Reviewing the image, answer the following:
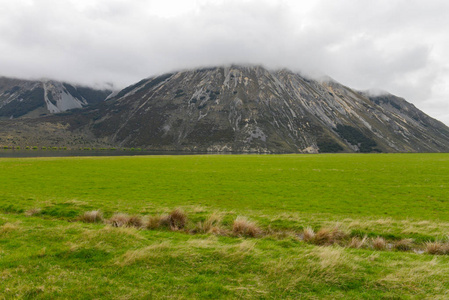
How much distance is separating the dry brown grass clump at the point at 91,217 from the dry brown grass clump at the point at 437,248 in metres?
22.7

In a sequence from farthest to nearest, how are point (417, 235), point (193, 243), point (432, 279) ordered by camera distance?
point (417, 235) → point (193, 243) → point (432, 279)

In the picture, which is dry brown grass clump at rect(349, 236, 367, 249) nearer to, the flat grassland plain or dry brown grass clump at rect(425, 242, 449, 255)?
the flat grassland plain

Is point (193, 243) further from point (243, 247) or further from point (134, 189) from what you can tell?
point (134, 189)

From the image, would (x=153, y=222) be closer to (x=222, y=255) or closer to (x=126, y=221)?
(x=126, y=221)

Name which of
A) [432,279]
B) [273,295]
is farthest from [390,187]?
[273,295]

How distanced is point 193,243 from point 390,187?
33979 millimetres

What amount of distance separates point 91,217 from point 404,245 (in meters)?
22.7

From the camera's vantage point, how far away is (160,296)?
8.59m

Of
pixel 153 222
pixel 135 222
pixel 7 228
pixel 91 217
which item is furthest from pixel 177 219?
pixel 7 228

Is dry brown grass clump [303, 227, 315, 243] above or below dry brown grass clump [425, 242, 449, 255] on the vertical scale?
below

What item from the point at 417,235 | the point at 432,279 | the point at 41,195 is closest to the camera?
the point at 432,279

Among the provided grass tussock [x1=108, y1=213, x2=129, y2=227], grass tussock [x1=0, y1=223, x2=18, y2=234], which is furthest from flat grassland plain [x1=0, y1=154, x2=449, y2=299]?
grass tussock [x1=108, y1=213, x2=129, y2=227]

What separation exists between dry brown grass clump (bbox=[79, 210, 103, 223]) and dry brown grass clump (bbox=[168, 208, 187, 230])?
5591mm

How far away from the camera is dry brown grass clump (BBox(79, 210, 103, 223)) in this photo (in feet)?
63.0
